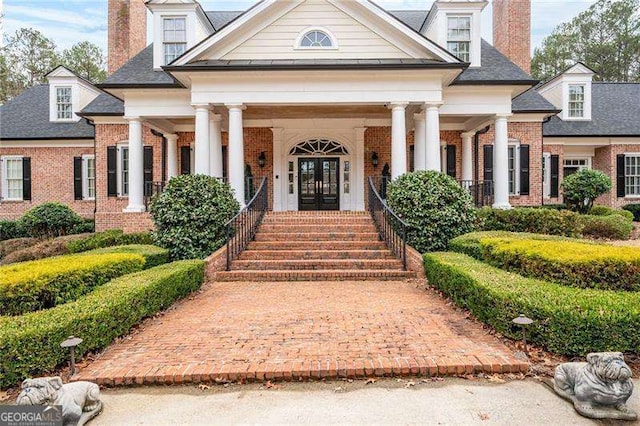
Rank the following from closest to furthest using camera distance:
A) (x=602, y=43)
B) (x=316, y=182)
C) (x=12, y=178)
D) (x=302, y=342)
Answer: (x=302, y=342), (x=316, y=182), (x=12, y=178), (x=602, y=43)

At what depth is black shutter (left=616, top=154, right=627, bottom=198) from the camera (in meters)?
18.1

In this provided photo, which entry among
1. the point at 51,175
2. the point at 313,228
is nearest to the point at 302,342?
the point at 313,228

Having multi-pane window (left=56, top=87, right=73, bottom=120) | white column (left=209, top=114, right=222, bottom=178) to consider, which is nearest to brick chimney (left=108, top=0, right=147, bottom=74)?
multi-pane window (left=56, top=87, right=73, bottom=120)

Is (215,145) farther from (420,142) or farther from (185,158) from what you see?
(420,142)

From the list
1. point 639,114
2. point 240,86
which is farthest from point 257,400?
point 639,114

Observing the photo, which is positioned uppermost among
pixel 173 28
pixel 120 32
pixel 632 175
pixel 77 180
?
pixel 120 32

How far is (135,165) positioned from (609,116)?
20.1m

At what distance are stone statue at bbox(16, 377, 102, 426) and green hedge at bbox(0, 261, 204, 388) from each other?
1000 millimetres

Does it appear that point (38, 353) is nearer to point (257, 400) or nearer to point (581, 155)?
point (257, 400)

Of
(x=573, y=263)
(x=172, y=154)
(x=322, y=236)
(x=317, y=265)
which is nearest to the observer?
(x=573, y=263)

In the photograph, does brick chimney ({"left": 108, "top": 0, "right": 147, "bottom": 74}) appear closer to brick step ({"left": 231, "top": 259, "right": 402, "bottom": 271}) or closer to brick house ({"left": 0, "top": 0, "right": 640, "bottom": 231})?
brick house ({"left": 0, "top": 0, "right": 640, "bottom": 231})

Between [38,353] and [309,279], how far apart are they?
5.15 meters

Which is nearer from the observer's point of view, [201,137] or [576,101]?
[201,137]

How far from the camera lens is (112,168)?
1602 cm
